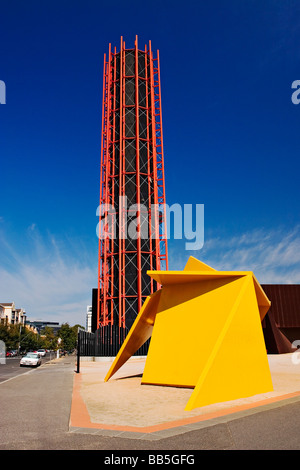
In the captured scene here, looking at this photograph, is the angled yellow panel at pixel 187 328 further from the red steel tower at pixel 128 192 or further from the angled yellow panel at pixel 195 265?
the red steel tower at pixel 128 192

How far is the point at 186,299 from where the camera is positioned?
11.1m

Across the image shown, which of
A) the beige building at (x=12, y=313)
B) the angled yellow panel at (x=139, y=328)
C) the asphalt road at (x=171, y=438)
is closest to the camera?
the asphalt road at (x=171, y=438)

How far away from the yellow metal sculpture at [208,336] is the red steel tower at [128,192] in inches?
1080

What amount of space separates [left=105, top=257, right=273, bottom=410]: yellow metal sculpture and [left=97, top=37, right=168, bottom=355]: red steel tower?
2743 centimetres

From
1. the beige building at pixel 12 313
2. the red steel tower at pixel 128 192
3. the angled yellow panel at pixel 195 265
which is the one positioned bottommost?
the beige building at pixel 12 313

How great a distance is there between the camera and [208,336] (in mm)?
9984

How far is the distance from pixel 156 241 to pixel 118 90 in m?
22.4

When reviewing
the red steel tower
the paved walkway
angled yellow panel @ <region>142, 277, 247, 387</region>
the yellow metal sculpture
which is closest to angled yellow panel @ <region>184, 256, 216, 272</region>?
the yellow metal sculpture

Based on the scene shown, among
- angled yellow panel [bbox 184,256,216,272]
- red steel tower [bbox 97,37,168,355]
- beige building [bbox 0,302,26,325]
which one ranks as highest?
red steel tower [bbox 97,37,168,355]

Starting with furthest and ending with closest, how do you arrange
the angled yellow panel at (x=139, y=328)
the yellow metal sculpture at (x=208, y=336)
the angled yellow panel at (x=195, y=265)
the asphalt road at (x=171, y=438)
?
the angled yellow panel at (x=139, y=328) → the angled yellow panel at (x=195, y=265) → the yellow metal sculpture at (x=208, y=336) → the asphalt road at (x=171, y=438)

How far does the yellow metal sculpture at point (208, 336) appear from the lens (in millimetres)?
8648

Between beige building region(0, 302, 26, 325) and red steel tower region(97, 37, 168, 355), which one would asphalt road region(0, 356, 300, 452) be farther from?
beige building region(0, 302, 26, 325)

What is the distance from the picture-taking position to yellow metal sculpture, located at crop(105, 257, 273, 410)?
8.65 meters

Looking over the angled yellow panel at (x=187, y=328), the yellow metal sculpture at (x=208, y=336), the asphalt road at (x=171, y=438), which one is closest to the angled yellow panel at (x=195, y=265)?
the yellow metal sculpture at (x=208, y=336)
